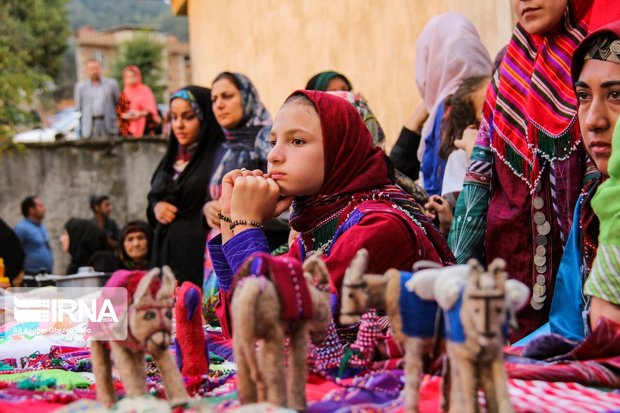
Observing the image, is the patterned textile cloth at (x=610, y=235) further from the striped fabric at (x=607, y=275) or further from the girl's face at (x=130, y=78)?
the girl's face at (x=130, y=78)

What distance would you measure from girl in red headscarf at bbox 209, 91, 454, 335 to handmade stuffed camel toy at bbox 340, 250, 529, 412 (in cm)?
92

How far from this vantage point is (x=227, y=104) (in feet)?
18.3

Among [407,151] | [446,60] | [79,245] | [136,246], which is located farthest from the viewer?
[79,245]

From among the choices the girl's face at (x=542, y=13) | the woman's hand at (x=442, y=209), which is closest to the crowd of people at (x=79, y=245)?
the woman's hand at (x=442, y=209)

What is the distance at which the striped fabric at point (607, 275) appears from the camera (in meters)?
2.14

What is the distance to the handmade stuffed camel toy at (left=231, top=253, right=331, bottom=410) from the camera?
1686mm

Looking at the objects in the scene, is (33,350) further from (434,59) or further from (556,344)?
(434,59)

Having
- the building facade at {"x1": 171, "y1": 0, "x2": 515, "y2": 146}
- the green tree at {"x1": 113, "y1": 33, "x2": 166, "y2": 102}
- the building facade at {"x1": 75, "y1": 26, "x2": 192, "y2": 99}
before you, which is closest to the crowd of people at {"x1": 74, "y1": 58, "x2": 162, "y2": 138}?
the building facade at {"x1": 171, "y1": 0, "x2": 515, "y2": 146}

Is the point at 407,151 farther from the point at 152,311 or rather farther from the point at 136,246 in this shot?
the point at 152,311

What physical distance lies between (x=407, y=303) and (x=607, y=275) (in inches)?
26.5

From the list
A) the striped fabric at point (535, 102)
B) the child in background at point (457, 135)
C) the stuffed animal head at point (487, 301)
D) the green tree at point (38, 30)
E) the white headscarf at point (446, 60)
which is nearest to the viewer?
the stuffed animal head at point (487, 301)

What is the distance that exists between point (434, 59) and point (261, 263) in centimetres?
378

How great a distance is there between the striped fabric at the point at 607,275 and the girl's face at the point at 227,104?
3.59 m

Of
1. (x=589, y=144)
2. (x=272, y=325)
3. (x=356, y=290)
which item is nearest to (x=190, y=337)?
(x=272, y=325)
